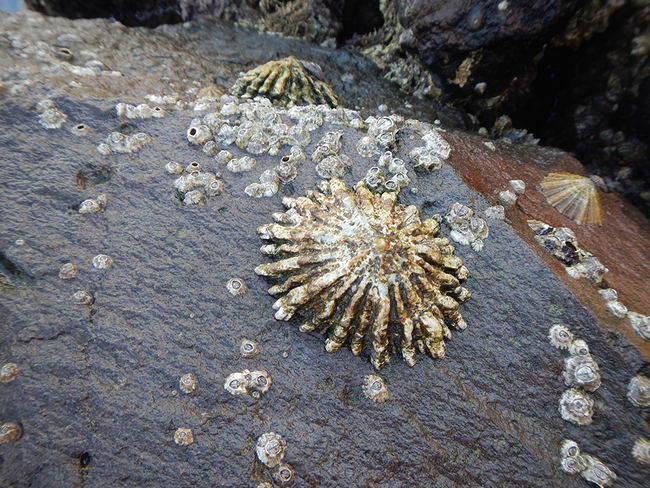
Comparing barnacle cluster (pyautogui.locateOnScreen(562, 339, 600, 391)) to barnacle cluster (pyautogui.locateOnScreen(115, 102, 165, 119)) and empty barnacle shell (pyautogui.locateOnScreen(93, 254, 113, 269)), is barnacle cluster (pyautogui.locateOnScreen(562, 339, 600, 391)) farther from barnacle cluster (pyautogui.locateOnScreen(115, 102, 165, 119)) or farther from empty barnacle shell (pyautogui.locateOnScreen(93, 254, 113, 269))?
barnacle cluster (pyautogui.locateOnScreen(115, 102, 165, 119))

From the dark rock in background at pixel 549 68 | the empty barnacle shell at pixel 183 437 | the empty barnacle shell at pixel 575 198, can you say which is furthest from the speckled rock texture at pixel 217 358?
the dark rock in background at pixel 549 68

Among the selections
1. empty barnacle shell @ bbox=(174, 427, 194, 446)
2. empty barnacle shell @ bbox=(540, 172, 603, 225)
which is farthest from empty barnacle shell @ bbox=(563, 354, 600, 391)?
empty barnacle shell @ bbox=(174, 427, 194, 446)

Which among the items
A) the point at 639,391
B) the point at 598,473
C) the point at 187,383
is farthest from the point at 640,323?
the point at 187,383

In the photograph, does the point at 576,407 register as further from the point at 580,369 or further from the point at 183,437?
the point at 183,437

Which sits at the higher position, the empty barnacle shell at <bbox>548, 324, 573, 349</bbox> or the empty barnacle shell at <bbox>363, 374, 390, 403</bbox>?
the empty barnacle shell at <bbox>548, 324, 573, 349</bbox>

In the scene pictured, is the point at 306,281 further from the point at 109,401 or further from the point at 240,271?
the point at 109,401

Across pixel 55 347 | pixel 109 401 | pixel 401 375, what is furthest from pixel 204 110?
pixel 401 375

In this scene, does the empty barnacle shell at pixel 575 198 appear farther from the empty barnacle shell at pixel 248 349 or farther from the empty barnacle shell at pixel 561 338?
the empty barnacle shell at pixel 248 349
